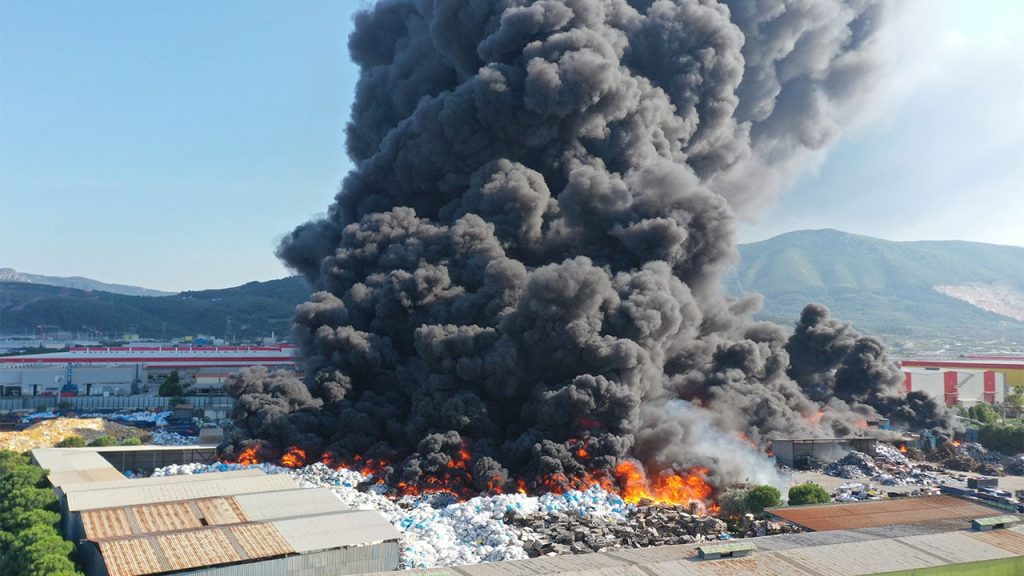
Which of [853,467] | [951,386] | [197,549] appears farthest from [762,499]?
[951,386]

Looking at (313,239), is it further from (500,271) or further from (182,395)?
(182,395)

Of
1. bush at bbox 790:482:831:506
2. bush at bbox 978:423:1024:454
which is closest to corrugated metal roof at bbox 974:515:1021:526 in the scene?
bush at bbox 790:482:831:506

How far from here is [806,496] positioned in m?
41.3

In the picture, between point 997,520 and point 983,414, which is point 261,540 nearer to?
point 997,520

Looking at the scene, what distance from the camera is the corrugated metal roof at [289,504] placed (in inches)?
1291

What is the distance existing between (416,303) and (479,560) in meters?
22.5

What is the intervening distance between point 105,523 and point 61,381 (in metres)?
68.2

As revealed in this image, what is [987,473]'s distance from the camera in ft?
183

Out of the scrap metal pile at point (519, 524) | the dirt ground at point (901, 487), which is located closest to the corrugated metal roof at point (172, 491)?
the scrap metal pile at point (519, 524)

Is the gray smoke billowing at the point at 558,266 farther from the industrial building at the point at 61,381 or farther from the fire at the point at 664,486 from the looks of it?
the industrial building at the point at 61,381

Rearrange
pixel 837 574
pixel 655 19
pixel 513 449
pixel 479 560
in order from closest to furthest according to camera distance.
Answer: pixel 837 574
pixel 479 560
pixel 513 449
pixel 655 19

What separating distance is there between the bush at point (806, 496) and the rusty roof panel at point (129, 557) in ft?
94.9

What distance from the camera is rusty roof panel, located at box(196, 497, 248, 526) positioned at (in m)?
31.7

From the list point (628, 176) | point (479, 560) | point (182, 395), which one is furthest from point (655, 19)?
point (182, 395)
